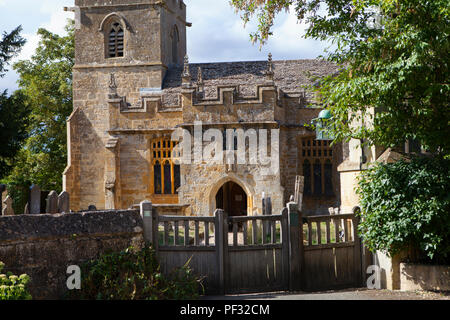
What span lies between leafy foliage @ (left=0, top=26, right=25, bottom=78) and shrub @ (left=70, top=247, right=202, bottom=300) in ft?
52.6

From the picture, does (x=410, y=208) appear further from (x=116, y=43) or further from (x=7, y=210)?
(x=116, y=43)

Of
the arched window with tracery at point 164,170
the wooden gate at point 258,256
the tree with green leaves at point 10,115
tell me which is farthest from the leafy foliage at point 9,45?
the wooden gate at point 258,256

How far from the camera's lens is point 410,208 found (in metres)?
8.29

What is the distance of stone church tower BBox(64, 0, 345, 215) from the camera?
74.2 feet

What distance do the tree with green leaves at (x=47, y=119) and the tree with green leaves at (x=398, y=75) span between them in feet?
89.2

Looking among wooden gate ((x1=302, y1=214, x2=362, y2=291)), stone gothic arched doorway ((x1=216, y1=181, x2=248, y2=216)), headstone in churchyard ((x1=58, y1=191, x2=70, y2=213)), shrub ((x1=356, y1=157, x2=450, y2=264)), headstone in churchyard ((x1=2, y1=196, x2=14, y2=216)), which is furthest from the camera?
stone gothic arched doorway ((x1=216, y1=181, x2=248, y2=216))

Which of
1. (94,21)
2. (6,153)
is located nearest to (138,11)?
(94,21)

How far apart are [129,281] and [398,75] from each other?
465 cm

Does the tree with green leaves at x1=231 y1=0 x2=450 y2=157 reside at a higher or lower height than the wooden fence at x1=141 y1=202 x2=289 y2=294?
higher

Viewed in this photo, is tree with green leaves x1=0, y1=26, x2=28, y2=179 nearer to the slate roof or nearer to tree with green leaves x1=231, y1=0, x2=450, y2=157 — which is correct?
the slate roof

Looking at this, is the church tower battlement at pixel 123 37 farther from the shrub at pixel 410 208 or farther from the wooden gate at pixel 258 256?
the shrub at pixel 410 208

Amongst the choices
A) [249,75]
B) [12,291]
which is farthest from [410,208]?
[249,75]

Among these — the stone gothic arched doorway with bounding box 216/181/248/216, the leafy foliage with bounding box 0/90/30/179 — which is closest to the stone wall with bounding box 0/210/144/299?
the leafy foliage with bounding box 0/90/30/179

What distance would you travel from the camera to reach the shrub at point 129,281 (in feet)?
25.1
